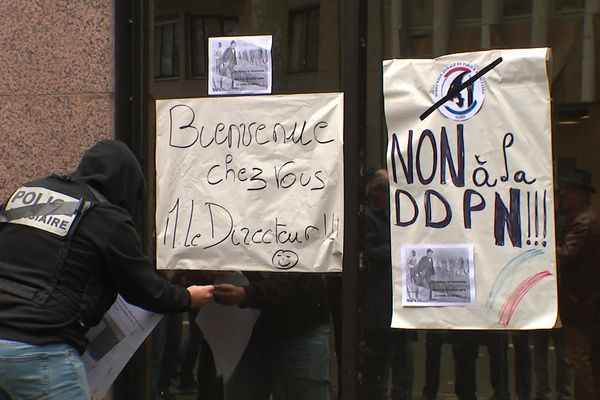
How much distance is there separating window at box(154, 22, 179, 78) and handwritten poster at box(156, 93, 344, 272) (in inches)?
7.0

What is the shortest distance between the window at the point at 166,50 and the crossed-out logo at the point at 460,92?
4.57ft

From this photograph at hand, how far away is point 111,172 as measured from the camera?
3.98m

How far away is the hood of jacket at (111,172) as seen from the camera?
3979 mm

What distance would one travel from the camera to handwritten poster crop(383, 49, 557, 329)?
4586mm

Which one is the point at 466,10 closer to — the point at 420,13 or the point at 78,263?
the point at 420,13

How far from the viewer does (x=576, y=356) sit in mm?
4531

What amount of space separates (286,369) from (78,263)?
60.9 inches

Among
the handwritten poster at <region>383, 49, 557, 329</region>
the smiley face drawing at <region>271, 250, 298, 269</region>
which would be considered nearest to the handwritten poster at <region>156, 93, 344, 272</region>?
the smiley face drawing at <region>271, 250, 298, 269</region>

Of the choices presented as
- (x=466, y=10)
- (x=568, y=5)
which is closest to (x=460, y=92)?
(x=466, y=10)

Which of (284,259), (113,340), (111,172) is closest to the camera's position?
(111,172)

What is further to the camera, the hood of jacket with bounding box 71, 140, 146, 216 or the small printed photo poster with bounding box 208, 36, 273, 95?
the small printed photo poster with bounding box 208, 36, 273, 95

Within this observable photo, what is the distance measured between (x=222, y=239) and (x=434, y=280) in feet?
3.56

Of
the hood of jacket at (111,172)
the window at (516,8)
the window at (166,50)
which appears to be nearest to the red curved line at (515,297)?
the window at (516,8)

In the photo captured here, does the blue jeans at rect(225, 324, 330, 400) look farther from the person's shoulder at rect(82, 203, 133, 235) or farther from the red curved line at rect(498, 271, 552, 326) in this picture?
the person's shoulder at rect(82, 203, 133, 235)
